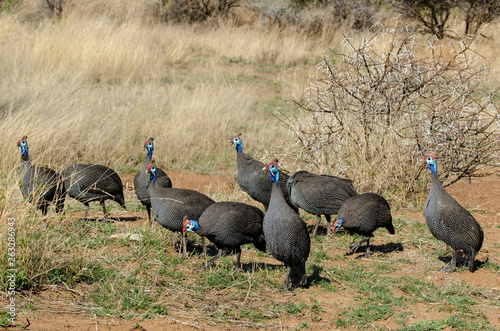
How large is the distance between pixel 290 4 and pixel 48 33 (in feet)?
28.5

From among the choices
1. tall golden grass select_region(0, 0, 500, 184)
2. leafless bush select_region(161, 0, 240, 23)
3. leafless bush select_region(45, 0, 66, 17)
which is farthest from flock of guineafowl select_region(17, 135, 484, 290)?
leafless bush select_region(161, 0, 240, 23)

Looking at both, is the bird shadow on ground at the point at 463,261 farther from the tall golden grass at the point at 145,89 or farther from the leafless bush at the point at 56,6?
the leafless bush at the point at 56,6

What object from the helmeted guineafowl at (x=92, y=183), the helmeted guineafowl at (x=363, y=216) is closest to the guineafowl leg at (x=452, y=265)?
the helmeted guineafowl at (x=363, y=216)

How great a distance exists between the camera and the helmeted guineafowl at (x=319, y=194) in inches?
221

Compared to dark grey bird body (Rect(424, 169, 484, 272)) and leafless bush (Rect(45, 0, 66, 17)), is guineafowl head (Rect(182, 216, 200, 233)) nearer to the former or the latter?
dark grey bird body (Rect(424, 169, 484, 272))

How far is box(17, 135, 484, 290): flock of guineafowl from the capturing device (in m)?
4.23

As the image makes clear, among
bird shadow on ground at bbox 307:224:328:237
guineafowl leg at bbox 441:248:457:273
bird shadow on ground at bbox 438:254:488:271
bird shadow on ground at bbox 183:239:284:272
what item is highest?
guineafowl leg at bbox 441:248:457:273

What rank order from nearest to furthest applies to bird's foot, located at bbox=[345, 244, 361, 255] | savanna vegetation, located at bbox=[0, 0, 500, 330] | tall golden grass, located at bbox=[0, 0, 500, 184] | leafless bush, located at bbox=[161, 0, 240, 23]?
savanna vegetation, located at bbox=[0, 0, 500, 330] → bird's foot, located at bbox=[345, 244, 361, 255] → tall golden grass, located at bbox=[0, 0, 500, 184] → leafless bush, located at bbox=[161, 0, 240, 23]

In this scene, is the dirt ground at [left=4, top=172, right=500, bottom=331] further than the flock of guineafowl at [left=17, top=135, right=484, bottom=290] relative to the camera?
No

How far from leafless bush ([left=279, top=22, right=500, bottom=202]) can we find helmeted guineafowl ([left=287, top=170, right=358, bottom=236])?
43.5 inches

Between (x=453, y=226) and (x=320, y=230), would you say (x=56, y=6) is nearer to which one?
(x=320, y=230)

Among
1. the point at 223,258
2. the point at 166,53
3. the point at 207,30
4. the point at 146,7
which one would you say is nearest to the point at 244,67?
the point at 166,53

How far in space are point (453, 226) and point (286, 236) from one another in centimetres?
149

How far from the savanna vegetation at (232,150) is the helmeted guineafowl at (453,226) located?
240mm
